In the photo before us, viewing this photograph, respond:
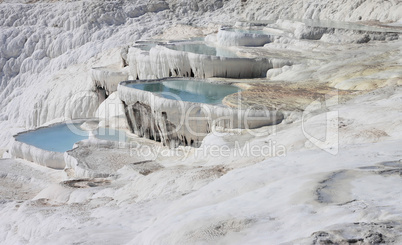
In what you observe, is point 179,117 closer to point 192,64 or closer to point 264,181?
point 192,64

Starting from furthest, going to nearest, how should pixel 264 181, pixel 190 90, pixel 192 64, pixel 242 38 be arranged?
pixel 242 38
pixel 192 64
pixel 190 90
pixel 264 181

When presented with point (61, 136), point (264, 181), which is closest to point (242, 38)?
point (61, 136)

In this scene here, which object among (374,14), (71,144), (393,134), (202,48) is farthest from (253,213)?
(374,14)

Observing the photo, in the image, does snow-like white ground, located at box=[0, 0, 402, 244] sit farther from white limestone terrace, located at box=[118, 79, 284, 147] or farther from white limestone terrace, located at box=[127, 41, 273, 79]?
white limestone terrace, located at box=[127, 41, 273, 79]

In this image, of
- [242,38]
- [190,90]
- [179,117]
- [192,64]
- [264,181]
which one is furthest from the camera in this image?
[242,38]

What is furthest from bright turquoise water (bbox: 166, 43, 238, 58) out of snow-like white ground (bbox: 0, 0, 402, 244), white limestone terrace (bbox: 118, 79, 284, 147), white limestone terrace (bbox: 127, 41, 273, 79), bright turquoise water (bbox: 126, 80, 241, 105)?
white limestone terrace (bbox: 118, 79, 284, 147)

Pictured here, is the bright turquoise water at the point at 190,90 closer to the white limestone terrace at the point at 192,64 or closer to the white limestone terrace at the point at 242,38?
the white limestone terrace at the point at 192,64

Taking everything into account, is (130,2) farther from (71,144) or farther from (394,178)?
(394,178)
